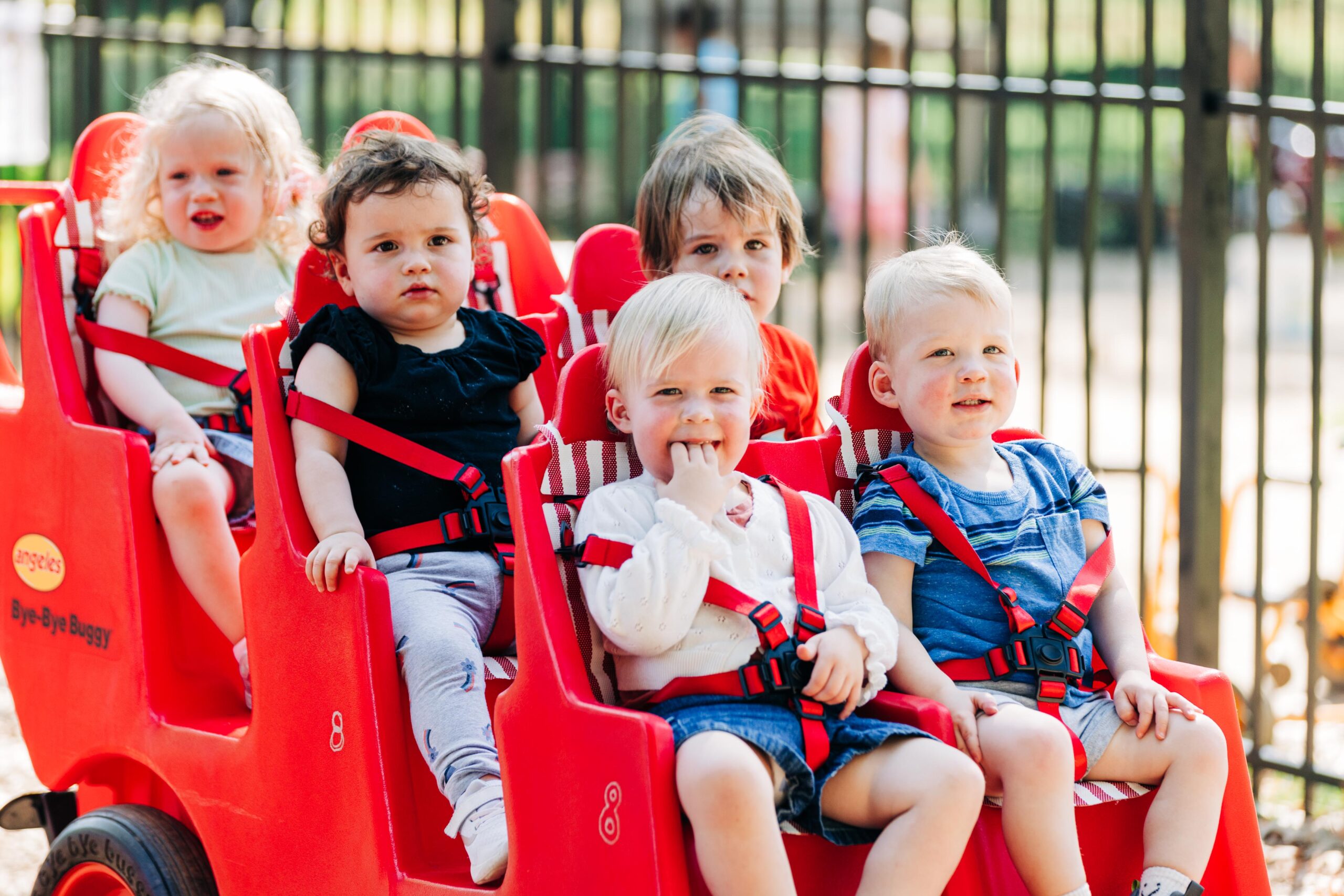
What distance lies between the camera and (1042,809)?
204cm

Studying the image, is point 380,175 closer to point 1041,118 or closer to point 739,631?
point 739,631

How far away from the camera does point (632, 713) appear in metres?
1.93

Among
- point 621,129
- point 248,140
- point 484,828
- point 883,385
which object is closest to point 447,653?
point 484,828

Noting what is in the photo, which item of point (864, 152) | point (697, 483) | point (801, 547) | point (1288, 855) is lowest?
point (1288, 855)

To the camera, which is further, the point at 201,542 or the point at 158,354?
the point at 158,354

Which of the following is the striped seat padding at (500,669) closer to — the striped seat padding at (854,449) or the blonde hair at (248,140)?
the striped seat padding at (854,449)

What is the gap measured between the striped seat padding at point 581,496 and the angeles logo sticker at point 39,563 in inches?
50.9

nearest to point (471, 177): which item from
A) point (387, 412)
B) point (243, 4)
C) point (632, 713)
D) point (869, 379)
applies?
point (387, 412)

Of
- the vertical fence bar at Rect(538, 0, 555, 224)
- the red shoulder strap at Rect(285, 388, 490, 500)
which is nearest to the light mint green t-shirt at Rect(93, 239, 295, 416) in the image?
the red shoulder strap at Rect(285, 388, 490, 500)

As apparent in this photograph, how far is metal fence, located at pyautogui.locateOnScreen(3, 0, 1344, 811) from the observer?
3.92 metres

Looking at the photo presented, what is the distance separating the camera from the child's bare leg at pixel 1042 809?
2.03 metres

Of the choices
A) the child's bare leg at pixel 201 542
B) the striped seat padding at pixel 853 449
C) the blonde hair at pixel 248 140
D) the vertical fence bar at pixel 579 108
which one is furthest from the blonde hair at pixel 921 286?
the vertical fence bar at pixel 579 108

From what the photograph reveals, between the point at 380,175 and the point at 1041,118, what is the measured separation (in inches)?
97.7

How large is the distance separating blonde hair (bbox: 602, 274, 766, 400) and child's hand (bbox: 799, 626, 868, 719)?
0.41 metres
